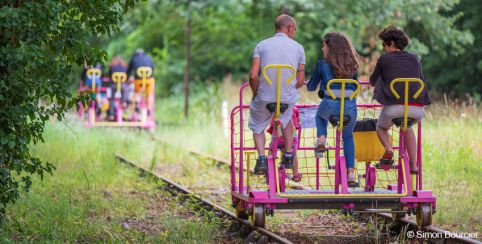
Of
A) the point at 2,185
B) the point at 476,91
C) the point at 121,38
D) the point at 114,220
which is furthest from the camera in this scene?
the point at 121,38

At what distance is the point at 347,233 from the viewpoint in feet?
32.6

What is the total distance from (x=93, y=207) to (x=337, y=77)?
3830mm

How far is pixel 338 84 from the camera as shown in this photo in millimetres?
9156

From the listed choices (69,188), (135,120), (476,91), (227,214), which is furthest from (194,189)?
(476,91)

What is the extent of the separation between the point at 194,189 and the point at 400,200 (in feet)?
18.0

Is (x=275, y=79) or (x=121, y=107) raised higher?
(x=275, y=79)

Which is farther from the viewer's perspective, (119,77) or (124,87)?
(124,87)

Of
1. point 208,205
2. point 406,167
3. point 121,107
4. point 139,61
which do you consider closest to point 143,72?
point 139,61

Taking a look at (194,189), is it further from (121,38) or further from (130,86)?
(121,38)

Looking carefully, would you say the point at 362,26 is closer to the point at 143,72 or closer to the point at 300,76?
the point at 143,72

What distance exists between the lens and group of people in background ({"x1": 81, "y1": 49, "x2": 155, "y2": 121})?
24609mm

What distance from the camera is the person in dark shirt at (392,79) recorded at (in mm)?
9086

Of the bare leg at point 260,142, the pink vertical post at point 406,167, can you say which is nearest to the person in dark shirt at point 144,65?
the bare leg at point 260,142

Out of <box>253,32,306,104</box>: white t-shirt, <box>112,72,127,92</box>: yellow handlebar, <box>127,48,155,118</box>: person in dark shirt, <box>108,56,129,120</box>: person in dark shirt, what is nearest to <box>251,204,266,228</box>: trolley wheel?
<box>253,32,306,104</box>: white t-shirt
